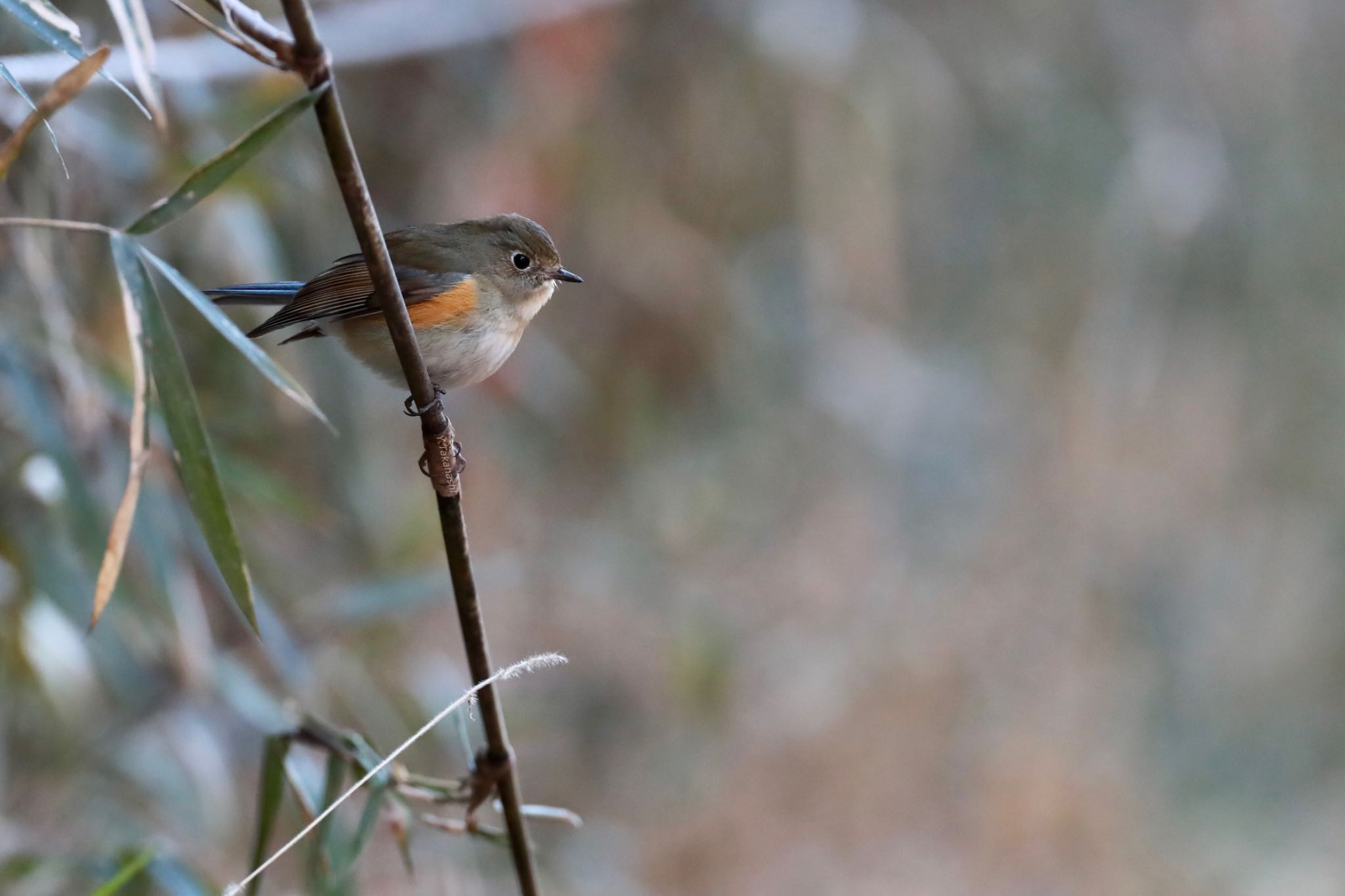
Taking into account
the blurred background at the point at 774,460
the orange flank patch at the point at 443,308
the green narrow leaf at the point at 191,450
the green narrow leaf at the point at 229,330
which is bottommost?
the green narrow leaf at the point at 191,450

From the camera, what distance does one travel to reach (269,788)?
1.49 meters

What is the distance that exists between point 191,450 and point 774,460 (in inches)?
165

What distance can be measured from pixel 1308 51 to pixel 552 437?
4574mm

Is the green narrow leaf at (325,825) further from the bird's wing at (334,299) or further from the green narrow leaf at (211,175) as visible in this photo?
the green narrow leaf at (211,175)

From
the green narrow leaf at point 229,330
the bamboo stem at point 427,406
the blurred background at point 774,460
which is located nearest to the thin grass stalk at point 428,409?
the bamboo stem at point 427,406

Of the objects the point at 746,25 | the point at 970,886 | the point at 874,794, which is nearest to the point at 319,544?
the point at 746,25

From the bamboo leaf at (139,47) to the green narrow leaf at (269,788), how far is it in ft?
2.42

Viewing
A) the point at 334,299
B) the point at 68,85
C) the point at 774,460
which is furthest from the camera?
the point at 774,460

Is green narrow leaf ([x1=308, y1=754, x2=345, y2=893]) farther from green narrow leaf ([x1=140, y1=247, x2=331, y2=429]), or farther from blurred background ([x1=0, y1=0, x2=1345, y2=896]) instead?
blurred background ([x1=0, y1=0, x2=1345, y2=896])

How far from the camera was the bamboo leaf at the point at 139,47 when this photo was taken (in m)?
0.98

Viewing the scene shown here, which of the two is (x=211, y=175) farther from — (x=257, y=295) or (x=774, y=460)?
(x=774, y=460)

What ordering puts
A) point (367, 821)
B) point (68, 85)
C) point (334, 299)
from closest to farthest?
point (68, 85) < point (367, 821) < point (334, 299)

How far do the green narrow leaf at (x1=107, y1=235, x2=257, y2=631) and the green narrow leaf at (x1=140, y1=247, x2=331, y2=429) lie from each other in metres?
0.03

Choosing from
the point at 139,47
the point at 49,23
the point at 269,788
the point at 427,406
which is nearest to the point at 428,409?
the point at 427,406
